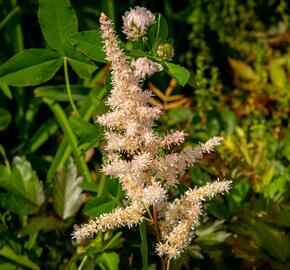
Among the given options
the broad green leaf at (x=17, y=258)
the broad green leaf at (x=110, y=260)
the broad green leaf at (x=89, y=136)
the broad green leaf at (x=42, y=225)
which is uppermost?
the broad green leaf at (x=89, y=136)

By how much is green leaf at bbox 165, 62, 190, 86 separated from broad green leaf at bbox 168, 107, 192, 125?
Answer: 927 millimetres

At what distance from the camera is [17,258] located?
5.74 ft

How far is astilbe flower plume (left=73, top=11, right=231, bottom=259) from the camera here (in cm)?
120

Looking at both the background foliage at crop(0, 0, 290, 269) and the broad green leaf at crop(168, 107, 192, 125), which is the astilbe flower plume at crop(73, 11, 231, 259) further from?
the broad green leaf at crop(168, 107, 192, 125)

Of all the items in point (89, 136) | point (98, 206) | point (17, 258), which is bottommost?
point (17, 258)

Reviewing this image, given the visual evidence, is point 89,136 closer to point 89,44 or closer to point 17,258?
point 89,44

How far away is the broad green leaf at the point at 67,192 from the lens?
70.9 inches

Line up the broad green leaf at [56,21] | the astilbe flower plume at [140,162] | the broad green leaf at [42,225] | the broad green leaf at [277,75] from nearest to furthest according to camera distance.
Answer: the astilbe flower plume at [140,162], the broad green leaf at [56,21], the broad green leaf at [42,225], the broad green leaf at [277,75]

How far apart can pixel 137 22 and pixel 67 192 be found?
64cm

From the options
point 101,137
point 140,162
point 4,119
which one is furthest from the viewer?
point 4,119

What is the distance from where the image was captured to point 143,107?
1214mm

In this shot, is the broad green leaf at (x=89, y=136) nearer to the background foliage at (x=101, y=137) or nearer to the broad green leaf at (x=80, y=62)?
the background foliage at (x=101, y=137)

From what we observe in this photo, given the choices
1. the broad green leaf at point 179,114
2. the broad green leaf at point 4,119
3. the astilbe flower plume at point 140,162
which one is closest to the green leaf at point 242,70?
the broad green leaf at point 179,114

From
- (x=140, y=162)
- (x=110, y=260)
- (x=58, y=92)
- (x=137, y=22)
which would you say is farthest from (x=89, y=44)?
(x=58, y=92)
